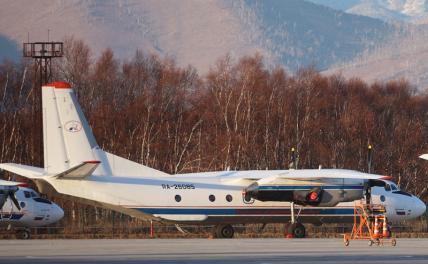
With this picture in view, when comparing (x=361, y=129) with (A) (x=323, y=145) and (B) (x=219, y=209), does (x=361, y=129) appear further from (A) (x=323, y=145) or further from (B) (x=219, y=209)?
(B) (x=219, y=209)

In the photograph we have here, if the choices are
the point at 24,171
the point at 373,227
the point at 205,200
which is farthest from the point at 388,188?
the point at 24,171

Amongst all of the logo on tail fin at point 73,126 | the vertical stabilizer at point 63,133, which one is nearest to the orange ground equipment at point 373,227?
the vertical stabilizer at point 63,133

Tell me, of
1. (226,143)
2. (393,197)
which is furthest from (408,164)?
(393,197)

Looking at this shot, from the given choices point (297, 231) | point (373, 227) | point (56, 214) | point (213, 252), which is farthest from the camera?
point (56, 214)

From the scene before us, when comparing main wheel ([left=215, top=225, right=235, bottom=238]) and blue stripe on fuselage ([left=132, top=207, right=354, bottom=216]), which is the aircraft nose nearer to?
blue stripe on fuselage ([left=132, top=207, right=354, bottom=216])

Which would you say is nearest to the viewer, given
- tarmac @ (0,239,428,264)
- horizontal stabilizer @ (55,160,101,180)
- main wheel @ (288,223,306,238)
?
tarmac @ (0,239,428,264)

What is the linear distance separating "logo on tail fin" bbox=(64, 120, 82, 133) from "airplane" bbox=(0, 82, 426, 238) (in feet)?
0.13

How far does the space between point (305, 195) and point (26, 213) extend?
1158cm

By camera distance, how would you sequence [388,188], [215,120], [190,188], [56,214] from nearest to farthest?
[190,188] < [388,188] < [56,214] < [215,120]

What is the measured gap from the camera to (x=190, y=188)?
45875 mm

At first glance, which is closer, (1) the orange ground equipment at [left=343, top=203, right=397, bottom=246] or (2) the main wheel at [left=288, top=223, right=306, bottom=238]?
(1) the orange ground equipment at [left=343, top=203, right=397, bottom=246]

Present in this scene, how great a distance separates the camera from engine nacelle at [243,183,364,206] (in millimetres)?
45781

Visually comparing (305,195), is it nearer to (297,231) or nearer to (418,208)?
(297,231)

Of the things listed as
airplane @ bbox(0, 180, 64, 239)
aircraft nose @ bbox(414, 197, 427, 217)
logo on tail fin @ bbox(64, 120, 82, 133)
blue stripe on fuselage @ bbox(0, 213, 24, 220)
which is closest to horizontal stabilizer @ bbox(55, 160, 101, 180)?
logo on tail fin @ bbox(64, 120, 82, 133)
